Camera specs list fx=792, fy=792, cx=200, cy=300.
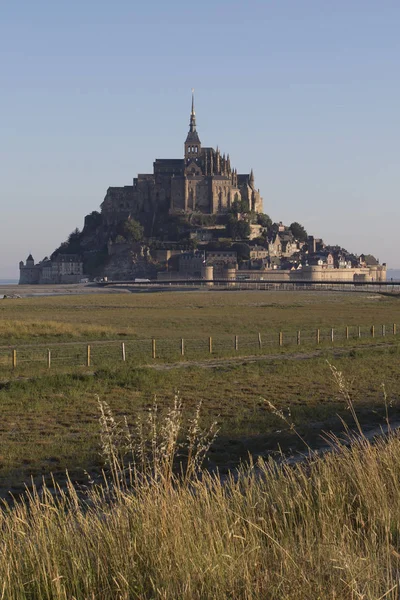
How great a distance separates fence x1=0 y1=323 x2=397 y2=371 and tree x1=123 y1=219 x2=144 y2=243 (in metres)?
156

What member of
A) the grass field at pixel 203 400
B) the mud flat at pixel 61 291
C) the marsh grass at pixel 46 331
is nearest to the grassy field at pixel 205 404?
the grass field at pixel 203 400

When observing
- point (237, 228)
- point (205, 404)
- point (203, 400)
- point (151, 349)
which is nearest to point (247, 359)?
point (151, 349)

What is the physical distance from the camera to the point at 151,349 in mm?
33094

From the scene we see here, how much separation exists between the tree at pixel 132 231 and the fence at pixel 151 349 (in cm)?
15648

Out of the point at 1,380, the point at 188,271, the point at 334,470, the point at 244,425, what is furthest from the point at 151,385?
the point at 188,271

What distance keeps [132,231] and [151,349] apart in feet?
542

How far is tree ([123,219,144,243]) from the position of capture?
196500mm

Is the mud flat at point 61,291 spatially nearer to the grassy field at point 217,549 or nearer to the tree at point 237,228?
the tree at point 237,228

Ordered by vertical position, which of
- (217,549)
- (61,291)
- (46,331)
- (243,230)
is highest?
(243,230)

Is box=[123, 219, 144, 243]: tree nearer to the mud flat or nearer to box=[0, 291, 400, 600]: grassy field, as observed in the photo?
the mud flat

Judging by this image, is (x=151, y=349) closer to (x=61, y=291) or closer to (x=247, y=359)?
(x=247, y=359)

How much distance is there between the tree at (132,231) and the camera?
196500 mm

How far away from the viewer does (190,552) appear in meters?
5.47

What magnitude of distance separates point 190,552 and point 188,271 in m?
180
